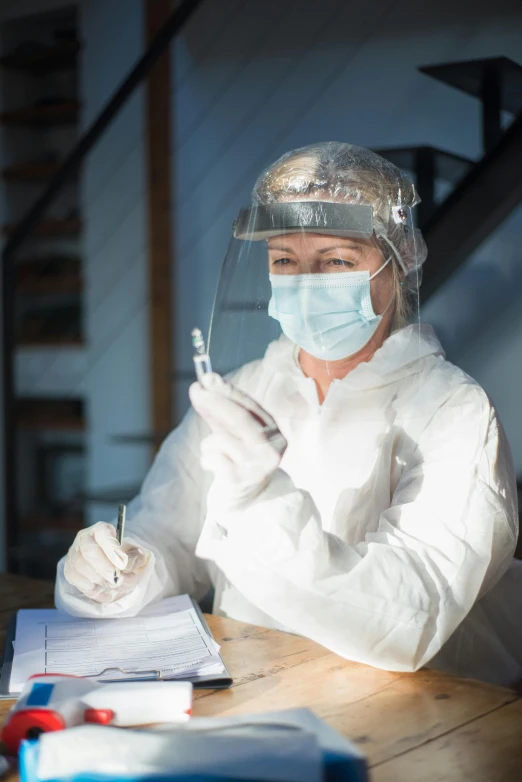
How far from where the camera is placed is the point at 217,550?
3.79 feet

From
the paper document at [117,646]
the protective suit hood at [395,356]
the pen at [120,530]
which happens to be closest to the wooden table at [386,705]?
the paper document at [117,646]

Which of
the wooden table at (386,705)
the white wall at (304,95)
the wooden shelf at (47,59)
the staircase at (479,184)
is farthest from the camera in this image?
the wooden shelf at (47,59)

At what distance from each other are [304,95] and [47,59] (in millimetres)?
1240

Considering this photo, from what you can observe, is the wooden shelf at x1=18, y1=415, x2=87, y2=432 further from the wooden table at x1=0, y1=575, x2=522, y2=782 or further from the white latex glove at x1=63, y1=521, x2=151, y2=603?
the wooden table at x1=0, y1=575, x2=522, y2=782

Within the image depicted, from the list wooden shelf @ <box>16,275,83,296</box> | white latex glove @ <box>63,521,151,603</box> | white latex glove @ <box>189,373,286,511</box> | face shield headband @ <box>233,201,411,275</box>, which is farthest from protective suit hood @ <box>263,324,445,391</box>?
wooden shelf @ <box>16,275,83,296</box>

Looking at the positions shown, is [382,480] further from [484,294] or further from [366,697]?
[484,294]

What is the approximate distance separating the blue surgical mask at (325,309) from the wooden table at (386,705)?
395mm

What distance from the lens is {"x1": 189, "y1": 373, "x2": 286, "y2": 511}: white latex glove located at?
1.04 m

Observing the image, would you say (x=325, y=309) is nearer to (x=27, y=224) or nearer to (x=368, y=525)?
(x=368, y=525)

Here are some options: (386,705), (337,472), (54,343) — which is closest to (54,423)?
(54,343)

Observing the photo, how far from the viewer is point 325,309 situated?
1.21m

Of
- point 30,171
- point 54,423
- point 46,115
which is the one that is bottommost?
point 54,423

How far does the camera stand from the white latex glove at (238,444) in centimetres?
104

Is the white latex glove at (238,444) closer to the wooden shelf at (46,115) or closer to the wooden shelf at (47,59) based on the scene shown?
the wooden shelf at (46,115)
